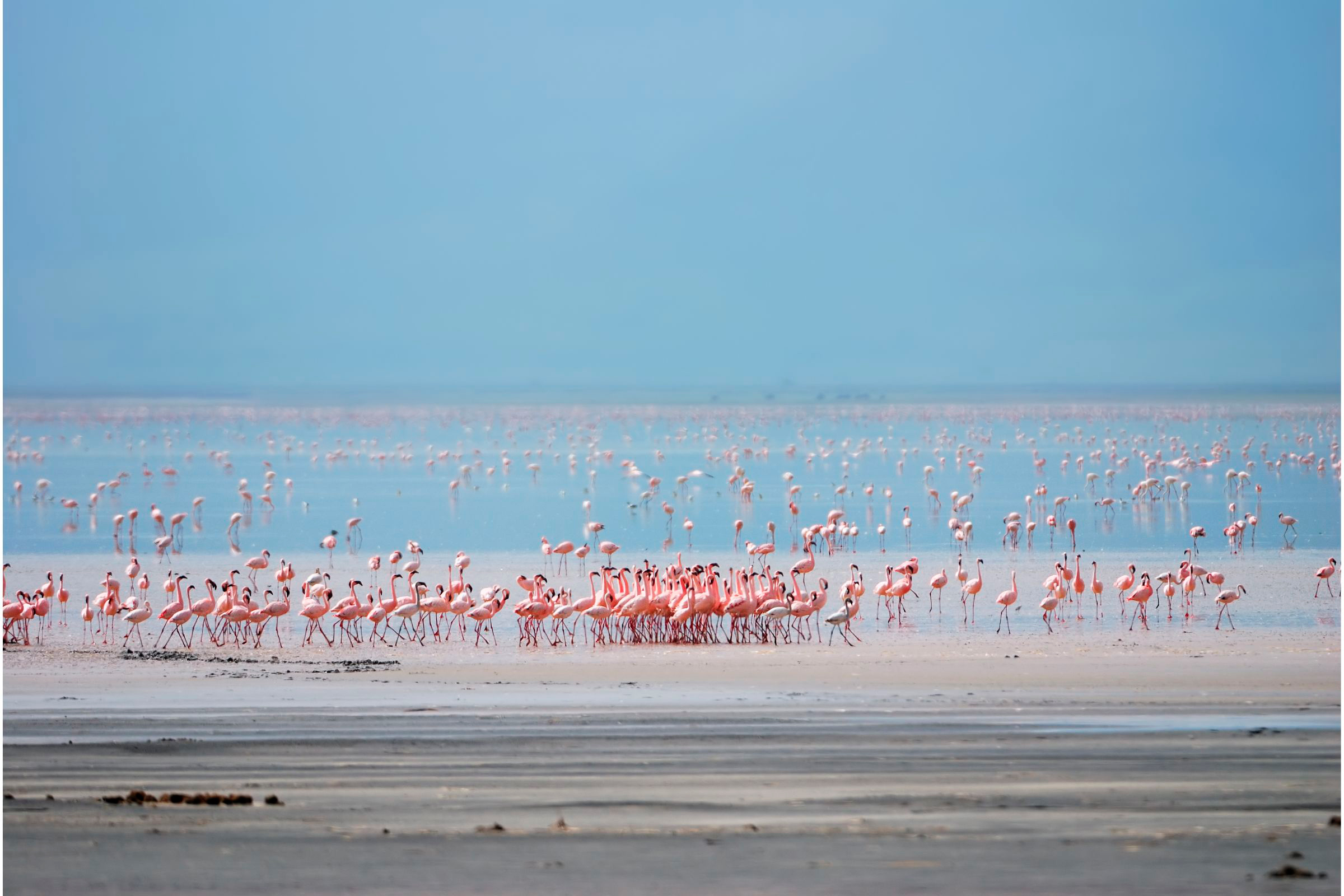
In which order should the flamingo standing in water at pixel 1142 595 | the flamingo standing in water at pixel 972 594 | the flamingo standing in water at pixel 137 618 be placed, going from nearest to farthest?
the flamingo standing in water at pixel 137 618 < the flamingo standing in water at pixel 1142 595 < the flamingo standing in water at pixel 972 594

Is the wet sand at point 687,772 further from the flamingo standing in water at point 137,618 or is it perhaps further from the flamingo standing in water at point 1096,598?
the flamingo standing in water at point 1096,598

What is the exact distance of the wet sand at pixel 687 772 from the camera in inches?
234

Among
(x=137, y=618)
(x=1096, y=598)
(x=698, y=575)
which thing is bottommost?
(x=1096, y=598)

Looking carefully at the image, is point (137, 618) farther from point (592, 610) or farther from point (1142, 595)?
point (1142, 595)

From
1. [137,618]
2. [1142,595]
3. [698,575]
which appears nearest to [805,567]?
[698,575]

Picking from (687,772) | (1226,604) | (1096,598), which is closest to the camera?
(687,772)

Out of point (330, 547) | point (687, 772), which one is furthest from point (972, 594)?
point (330, 547)

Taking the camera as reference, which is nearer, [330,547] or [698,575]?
[698,575]

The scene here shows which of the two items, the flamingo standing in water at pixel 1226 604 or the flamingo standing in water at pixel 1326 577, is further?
the flamingo standing in water at pixel 1326 577

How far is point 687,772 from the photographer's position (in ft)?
24.5

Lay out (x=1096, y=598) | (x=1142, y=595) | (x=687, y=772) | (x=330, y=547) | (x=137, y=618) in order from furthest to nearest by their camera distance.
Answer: (x=330, y=547) < (x=1096, y=598) < (x=1142, y=595) < (x=137, y=618) < (x=687, y=772)

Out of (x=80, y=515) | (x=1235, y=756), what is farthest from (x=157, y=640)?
(x=80, y=515)

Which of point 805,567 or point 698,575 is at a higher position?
point 698,575

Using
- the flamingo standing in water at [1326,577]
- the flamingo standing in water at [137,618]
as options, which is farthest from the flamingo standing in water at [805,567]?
the flamingo standing in water at [137,618]
